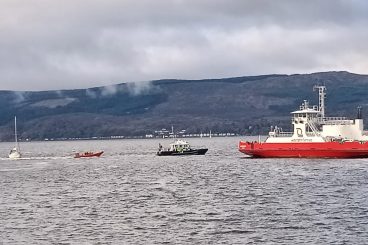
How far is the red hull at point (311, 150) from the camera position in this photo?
13325 centimetres

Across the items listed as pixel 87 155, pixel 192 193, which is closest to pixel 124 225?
pixel 192 193

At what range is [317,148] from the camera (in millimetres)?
135750

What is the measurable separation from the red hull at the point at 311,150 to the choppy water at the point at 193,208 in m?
12.9

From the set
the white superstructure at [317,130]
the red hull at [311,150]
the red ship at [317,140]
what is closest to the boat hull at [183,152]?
the red hull at [311,150]

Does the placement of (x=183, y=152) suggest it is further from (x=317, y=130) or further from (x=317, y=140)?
(x=317, y=140)

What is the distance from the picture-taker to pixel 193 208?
235 feet

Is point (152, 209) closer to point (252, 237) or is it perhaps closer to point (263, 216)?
point (263, 216)

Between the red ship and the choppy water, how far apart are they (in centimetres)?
1323

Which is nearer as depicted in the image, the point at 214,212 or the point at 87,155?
the point at 214,212

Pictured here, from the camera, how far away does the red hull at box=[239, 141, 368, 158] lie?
5246 inches

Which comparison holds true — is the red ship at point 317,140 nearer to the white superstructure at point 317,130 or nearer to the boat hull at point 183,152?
→ the white superstructure at point 317,130

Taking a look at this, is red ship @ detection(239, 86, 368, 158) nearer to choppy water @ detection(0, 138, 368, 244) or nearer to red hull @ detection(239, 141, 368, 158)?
red hull @ detection(239, 141, 368, 158)

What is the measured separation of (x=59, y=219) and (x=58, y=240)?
11119 millimetres

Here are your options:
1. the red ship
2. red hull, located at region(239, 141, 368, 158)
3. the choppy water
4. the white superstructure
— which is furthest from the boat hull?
the choppy water
